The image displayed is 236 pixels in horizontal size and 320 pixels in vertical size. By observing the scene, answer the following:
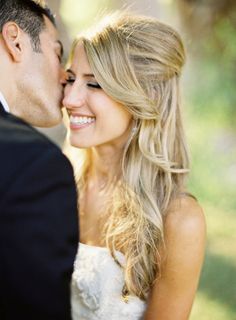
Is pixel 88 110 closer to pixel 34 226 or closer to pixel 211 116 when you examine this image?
pixel 34 226

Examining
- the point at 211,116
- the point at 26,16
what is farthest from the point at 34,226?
the point at 211,116

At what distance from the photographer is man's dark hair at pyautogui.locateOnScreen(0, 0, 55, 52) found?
250cm

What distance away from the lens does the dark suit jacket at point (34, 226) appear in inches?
63.1

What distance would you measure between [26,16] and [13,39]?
21 cm

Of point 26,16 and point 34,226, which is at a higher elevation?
point 26,16

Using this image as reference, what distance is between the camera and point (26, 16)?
8.37 ft

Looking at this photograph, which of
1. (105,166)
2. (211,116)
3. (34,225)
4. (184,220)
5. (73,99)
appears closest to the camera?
(34,225)

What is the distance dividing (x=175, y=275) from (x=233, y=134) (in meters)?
4.23

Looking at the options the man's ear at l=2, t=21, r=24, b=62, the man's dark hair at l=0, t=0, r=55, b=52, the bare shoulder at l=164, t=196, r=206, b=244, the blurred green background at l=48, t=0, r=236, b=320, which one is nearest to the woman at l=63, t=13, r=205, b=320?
the bare shoulder at l=164, t=196, r=206, b=244

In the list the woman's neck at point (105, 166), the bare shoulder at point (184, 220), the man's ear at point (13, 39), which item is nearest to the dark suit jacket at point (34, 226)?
the man's ear at point (13, 39)

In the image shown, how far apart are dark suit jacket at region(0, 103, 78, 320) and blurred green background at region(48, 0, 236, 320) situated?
3959mm

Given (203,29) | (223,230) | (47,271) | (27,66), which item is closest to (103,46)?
(27,66)

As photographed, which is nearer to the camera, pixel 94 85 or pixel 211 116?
pixel 94 85

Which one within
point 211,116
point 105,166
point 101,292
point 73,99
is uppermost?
point 73,99
